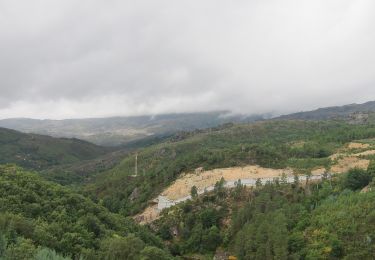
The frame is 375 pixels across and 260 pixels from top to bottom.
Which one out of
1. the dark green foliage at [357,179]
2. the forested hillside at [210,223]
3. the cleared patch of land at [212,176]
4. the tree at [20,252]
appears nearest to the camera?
the tree at [20,252]

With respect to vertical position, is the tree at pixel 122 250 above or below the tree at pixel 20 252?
below

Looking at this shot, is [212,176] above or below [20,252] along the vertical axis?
below

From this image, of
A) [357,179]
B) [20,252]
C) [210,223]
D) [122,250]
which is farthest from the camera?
[210,223]

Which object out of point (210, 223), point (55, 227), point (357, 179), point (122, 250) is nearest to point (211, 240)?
point (210, 223)

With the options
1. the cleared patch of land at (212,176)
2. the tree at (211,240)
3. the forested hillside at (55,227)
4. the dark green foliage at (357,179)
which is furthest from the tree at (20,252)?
the cleared patch of land at (212,176)

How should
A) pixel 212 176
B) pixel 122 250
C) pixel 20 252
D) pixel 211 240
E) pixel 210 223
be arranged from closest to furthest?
1. pixel 20 252
2. pixel 122 250
3. pixel 211 240
4. pixel 210 223
5. pixel 212 176

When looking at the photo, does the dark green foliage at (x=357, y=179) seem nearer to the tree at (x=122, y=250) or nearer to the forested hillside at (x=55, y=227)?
the forested hillside at (x=55, y=227)

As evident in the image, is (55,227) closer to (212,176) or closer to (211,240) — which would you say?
(211,240)

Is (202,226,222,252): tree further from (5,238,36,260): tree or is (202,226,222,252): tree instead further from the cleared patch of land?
(5,238,36,260): tree

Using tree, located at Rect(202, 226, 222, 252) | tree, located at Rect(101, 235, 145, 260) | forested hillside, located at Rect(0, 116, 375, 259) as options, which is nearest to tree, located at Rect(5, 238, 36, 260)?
forested hillside, located at Rect(0, 116, 375, 259)

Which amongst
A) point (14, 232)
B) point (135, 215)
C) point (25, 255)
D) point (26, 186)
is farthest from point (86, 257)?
point (135, 215)

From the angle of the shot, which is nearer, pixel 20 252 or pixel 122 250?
pixel 20 252

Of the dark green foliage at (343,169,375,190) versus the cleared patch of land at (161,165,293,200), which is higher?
the dark green foliage at (343,169,375,190)
